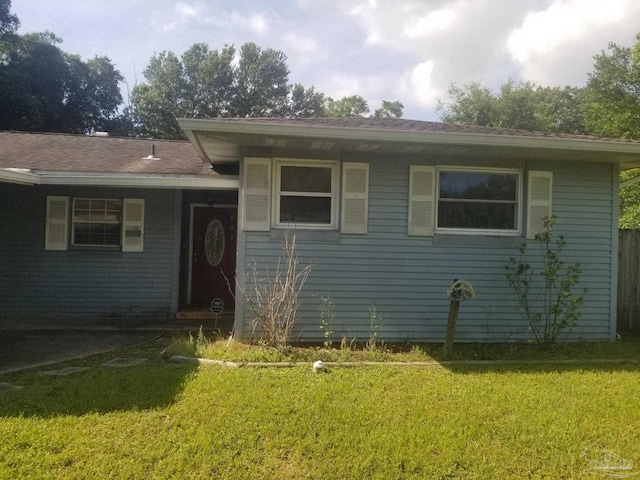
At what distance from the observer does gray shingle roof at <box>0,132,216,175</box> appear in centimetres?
748

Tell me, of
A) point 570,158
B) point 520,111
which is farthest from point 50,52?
point 520,111

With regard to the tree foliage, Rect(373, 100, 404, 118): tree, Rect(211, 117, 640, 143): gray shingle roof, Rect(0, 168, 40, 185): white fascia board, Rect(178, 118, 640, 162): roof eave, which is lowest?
Rect(0, 168, 40, 185): white fascia board

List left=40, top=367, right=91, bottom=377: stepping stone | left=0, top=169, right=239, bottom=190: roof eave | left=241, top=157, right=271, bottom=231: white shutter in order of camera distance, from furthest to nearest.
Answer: left=0, top=169, right=239, bottom=190: roof eave
left=241, top=157, right=271, bottom=231: white shutter
left=40, top=367, right=91, bottom=377: stepping stone

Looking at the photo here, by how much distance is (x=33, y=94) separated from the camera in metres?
21.6

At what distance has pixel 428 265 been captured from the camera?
6.37 meters

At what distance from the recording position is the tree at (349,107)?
38.0 meters

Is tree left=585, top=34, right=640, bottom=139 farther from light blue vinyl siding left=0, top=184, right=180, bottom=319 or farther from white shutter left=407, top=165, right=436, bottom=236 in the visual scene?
light blue vinyl siding left=0, top=184, right=180, bottom=319

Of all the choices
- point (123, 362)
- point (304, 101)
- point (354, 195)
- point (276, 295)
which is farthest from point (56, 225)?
point (304, 101)

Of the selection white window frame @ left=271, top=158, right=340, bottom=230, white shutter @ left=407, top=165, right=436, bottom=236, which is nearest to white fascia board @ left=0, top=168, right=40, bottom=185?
white window frame @ left=271, top=158, right=340, bottom=230

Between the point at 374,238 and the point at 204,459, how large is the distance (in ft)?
12.7

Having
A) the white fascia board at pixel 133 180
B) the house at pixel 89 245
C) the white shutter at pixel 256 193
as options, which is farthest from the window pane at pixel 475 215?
the house at pixel 89 245

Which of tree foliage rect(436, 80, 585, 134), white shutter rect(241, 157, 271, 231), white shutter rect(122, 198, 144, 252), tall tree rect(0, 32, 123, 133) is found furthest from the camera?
tree foliage rect(436, 80, 585, 134)

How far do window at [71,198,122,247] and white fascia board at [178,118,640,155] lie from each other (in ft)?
10.9

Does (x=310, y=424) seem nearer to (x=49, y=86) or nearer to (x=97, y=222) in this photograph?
(x=97, y=222)
